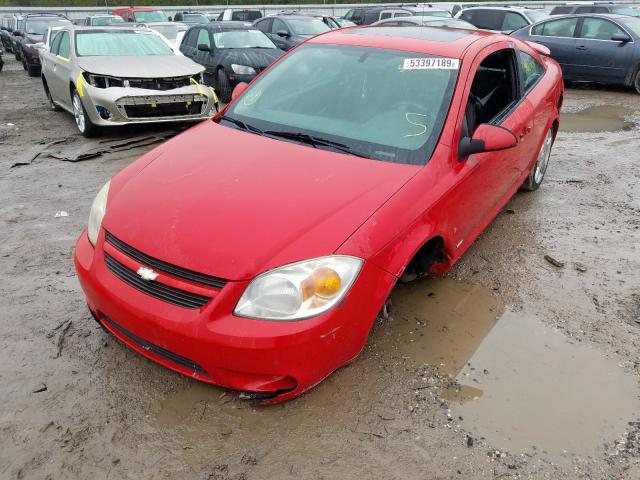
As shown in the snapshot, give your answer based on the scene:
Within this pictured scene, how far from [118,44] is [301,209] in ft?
22.3

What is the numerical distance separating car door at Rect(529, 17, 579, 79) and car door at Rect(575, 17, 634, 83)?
12 centimetres

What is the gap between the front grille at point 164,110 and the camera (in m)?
6.80

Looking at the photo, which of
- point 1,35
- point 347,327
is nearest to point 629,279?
point 347,327

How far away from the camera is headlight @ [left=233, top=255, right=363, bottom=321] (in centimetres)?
212

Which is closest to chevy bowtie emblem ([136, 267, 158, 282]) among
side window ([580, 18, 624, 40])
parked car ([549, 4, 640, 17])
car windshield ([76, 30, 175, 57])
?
car windshield ([76, 30, 175, 57])

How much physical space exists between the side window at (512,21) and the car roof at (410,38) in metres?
11.4

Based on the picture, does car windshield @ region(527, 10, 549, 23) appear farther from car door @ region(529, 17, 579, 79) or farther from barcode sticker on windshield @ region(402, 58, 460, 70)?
barcode sticker on windshield @ region(402, 58, 460, 70)

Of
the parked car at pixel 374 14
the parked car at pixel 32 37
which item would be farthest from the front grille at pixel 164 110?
the parked car at pixel 374 14

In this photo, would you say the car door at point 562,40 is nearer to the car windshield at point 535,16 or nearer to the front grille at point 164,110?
the car windshield at point 535,16

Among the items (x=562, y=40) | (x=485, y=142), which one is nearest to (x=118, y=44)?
(x=485, y=142)

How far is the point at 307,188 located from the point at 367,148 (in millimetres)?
527

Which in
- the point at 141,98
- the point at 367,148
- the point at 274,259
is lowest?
the point at 141,98

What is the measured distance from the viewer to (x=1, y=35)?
2147 centimetres

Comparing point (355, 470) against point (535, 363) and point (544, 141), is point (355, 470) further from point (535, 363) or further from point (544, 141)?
point (544, 141)
